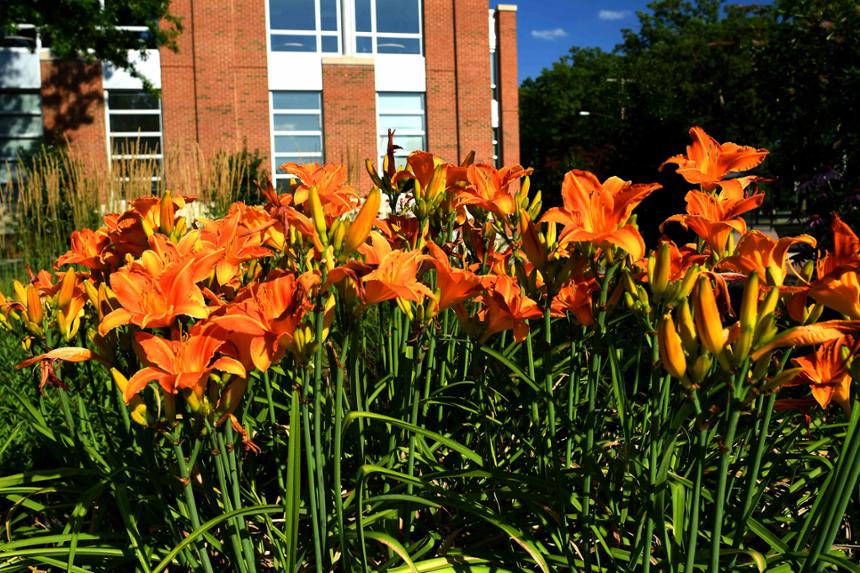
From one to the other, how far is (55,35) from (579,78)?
29.3m

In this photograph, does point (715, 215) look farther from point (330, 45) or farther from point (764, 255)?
point (330, 45)

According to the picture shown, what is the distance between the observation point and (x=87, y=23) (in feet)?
41.8

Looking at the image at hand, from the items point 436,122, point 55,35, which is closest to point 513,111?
point 436,122

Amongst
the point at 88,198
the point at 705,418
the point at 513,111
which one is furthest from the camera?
the point at 513,111

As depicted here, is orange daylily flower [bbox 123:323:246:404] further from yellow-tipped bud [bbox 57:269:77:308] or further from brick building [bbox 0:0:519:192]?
brick building [bbox 0:0:519:192]

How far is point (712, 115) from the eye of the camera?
611 inches

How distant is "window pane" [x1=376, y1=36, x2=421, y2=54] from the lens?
56.2 feet

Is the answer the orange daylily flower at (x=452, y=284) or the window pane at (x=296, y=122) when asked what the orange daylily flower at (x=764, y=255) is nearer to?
the orange daylily flower at (x=452, y=284)

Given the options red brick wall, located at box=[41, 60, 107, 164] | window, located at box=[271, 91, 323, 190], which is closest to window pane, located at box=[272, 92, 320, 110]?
window, located at box=[271, 91, 323, 190]

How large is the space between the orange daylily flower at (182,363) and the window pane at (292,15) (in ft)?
56.3

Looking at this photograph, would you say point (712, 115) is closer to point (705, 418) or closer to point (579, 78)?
point (705, 418)

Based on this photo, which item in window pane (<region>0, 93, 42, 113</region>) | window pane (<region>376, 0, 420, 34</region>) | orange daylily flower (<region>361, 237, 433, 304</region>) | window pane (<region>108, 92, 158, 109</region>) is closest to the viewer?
orange daylily flower (<region>361, 237, 433, 304</region>)

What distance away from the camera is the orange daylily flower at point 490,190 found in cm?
145

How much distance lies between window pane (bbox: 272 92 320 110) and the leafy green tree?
2738 mm
